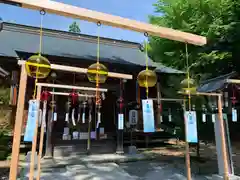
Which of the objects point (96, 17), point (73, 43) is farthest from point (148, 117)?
point (73, 43)

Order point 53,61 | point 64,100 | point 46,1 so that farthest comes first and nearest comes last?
1. point 64,100
2. point 53,61
3. point 46,1

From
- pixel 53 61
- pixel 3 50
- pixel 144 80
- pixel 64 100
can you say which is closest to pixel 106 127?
pixel 64 100

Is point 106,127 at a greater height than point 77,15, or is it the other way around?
point 77,15

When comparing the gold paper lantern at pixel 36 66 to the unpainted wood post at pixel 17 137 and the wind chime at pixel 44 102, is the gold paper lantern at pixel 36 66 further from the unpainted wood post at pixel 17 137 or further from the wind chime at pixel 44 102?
the wind chime at pixel 44 102

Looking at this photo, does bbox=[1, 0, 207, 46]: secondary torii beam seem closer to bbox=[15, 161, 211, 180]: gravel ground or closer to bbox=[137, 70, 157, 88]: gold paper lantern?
bbox=[137, 70, 157, 88]: gold paper lantern

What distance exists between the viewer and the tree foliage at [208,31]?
294 inches

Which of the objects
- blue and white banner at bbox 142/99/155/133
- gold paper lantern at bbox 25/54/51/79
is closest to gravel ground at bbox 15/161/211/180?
blue and white banner at bbox 142/99/155/133

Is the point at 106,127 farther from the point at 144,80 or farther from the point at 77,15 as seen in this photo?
the point at 77,15

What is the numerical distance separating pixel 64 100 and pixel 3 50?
8.05ft

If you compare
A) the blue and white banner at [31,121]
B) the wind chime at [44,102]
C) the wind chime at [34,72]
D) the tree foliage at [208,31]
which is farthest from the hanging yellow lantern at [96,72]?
the tree foliage at [208,31]

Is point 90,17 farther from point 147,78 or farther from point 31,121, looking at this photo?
point 31,121

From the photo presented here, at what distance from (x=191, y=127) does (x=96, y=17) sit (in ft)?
6.54

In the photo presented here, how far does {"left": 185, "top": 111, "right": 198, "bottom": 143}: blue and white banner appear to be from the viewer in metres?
2.96

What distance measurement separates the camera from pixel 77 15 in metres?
2.39
